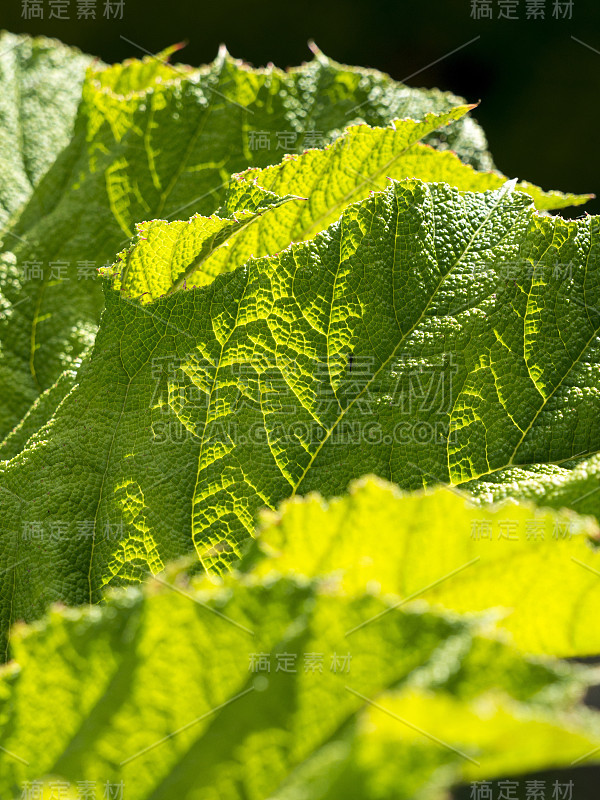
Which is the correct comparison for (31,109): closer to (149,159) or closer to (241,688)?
(149,159)

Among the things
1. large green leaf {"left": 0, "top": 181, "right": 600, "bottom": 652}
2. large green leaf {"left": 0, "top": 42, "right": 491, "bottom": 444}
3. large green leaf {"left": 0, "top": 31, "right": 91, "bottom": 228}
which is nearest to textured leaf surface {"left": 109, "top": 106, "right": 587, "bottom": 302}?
large green leaf {"left": 0, "top": 181, "right": 600, "bottom": 652}

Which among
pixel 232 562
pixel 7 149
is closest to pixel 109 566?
pixel 232 562

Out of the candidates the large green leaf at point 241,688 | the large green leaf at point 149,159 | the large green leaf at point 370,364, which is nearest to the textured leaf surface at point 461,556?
the large green leaf at point 241,688

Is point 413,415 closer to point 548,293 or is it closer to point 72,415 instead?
point 548,293

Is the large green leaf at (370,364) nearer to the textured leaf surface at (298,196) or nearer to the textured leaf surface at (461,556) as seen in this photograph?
the textured leaf surface at (298,196)

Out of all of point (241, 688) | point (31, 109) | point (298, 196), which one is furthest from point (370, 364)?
point (31, 109)

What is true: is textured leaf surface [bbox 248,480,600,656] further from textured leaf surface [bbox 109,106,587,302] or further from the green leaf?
textured leaf surface [bbox 109,106,587,302]
